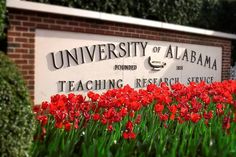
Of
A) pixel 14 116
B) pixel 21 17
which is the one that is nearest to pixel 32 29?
pixel 21 17

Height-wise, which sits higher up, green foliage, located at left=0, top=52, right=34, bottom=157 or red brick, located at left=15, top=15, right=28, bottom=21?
red brick, located at left=15, top=15, right=28, bottom=21

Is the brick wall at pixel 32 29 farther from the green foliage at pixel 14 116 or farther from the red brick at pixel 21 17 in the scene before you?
the green foliage at pixel 14 116

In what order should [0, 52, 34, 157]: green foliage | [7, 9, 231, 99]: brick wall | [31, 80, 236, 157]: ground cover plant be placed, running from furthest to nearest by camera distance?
[7, 9, 231, 99]: brick wall
[31, 80, 236, 157]: ground cover plant
[0, 52, 34, 157]: green foliage

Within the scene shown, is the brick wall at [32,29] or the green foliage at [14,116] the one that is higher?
the brick wall at [32,29]

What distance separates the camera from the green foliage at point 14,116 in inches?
121

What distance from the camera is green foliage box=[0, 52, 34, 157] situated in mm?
3080

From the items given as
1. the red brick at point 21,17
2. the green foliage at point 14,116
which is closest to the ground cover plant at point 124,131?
the green foliage at point 14,116

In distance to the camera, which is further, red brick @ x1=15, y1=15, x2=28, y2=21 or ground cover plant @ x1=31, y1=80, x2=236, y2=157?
red brick @ x1=15, y1=15, x2=28, y2=21

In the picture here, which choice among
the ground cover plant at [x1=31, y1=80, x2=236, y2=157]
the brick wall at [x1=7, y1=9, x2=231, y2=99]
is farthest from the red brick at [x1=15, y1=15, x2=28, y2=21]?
the ground cover plant at [x1=31, y1=80, x2=236, y2=157]

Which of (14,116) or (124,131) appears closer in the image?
(14,116)

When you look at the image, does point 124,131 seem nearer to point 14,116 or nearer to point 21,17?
point 14,116

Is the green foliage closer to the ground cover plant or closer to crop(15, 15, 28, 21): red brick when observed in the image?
the ground cover plant

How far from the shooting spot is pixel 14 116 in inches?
123

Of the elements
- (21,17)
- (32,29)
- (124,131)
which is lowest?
(124,131)
